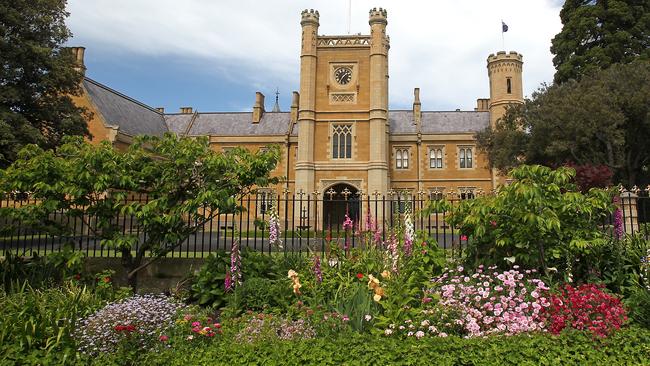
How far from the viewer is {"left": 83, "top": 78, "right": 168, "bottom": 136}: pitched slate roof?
35.4 m

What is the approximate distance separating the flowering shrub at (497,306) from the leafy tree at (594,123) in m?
16.9

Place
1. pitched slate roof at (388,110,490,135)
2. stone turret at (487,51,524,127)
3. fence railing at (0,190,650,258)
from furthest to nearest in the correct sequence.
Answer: pitched slate roof at (388,110,490,135) < stone turret at (487,51,524,127) < fence railing at (0,190,650,258)

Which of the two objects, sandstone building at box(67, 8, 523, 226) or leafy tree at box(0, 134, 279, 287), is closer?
leafy tree at box(0, 134, 279, 287)

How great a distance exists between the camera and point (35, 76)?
57.9 feet

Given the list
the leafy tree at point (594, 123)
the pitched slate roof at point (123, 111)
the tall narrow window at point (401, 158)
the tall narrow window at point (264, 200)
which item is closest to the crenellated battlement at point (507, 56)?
the tall narrow window at point (401, 158)

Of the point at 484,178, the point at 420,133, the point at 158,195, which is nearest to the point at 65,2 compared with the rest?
the point at 158,195

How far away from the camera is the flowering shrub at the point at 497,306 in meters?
4.92

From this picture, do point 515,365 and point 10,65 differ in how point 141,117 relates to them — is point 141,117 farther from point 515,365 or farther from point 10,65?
point 515,365

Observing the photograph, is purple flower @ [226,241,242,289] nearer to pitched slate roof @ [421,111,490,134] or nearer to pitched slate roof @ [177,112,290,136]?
pitched slate roof @ [177,112,290,136]

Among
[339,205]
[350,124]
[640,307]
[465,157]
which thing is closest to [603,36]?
[350,124]

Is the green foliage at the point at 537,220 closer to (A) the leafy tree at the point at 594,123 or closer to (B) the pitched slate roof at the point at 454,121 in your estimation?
(A) the leafy tree at the point at 594,123

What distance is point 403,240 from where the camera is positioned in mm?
6789

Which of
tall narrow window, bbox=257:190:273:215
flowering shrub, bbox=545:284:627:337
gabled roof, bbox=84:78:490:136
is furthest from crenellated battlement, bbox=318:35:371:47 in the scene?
flowering shrub, bbox=545:284:627:337

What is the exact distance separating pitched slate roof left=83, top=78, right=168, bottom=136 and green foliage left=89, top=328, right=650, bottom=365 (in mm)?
32929
